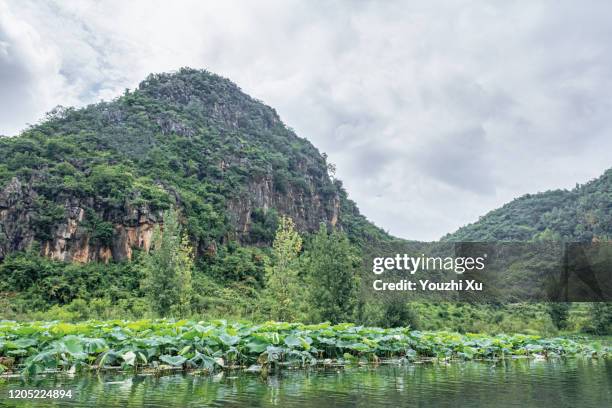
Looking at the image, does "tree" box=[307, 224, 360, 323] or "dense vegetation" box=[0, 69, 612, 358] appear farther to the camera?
"dense vegetation" box=[0, 69, 612, 358]

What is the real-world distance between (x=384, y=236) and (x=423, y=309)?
46268 millimetres

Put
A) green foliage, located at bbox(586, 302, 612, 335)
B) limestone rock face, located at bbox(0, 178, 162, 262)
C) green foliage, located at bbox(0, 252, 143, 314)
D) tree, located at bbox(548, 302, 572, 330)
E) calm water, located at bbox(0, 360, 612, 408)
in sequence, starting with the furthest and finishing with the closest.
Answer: limestone rock face, located at bbox(0, 178, 162, 262) → tree, located at bbox(548, 302, 572, 330) → green foliage, located at bbox(0, 252, 143, 314) → green foliage, located at bbox(586, 302, 612, 335) → calm water, located at bbox(0, 360, 612, 408)

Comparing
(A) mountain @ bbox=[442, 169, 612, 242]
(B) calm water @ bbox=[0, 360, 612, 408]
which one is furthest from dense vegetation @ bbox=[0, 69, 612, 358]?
(B) calm water @ bbox=[0, 360, 612, 408]

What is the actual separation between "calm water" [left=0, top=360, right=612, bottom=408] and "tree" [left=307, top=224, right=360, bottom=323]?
39.7ft

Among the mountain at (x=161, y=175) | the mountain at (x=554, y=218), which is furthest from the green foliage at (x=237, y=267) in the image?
the mountain at (x=554, y=218)

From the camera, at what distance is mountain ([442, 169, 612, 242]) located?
58281 millimetres

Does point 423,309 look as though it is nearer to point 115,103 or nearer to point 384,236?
→ point 384,236

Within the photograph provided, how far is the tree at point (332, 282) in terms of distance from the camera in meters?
16.1

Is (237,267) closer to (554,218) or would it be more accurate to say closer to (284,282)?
(284,282)

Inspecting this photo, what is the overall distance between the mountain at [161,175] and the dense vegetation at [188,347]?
36626 millimetres

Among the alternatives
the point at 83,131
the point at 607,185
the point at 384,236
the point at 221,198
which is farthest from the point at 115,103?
the point at 607,185

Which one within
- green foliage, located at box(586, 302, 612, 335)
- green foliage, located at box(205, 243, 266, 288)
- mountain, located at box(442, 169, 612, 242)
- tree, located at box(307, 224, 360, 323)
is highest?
mountain, located at box(442, 169, 612, 242)

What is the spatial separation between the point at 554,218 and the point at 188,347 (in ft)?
240

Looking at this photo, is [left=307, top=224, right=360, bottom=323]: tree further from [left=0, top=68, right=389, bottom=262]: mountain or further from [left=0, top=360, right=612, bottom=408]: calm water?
[left=0, top=68, right=389, bottom=262]: mountain
